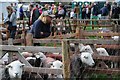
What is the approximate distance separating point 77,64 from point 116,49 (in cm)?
161

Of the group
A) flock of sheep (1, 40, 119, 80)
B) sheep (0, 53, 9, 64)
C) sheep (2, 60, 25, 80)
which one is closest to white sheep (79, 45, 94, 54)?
flock of sheep (1, 40, 119, 80)

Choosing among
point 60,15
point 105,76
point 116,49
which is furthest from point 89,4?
point 105,76

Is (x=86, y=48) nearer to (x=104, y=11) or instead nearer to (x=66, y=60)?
(x=66, y=60)

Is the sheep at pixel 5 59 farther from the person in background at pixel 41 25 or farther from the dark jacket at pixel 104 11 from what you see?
the dark jacket at pixel 104 11

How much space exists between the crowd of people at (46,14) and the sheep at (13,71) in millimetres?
2898

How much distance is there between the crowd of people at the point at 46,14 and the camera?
837 centimetres

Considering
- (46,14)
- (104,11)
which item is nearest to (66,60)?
(46,14)

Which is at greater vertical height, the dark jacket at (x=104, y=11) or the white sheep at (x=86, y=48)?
the dark jacket at (x=104, y=11)

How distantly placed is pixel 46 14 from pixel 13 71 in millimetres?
3177

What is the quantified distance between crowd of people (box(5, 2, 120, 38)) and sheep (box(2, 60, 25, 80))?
9.51 feet

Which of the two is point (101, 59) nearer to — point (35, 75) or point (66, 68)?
point (35, 75)

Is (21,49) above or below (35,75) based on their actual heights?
above

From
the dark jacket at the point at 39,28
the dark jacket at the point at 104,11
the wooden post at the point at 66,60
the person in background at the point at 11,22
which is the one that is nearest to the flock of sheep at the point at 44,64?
the wooden post at the point at 66,60

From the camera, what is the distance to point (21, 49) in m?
5.35
